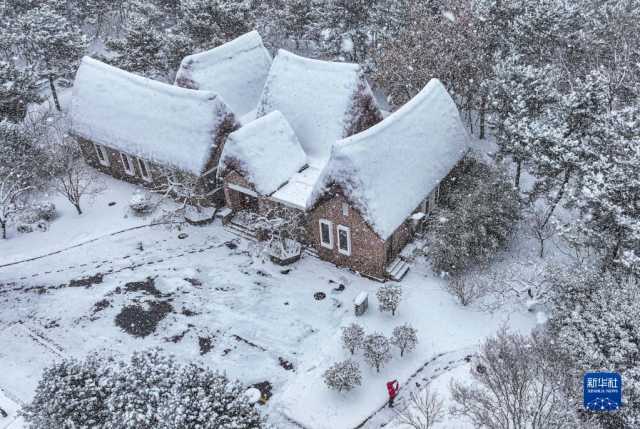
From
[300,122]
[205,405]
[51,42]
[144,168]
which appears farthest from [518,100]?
[51,42]

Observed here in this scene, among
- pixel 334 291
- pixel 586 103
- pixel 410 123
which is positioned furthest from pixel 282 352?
pixel 586 103

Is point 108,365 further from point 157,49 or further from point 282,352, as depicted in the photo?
point 157,49

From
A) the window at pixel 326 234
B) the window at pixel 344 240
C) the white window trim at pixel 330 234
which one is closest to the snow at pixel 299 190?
the white window trim at pixel 330 234

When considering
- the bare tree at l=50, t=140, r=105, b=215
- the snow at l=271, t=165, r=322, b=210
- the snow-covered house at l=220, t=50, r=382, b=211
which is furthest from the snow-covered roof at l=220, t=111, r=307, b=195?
the bare tree at l=50, t=140, r=105, b=215

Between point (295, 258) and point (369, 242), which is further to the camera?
point (295, 258)

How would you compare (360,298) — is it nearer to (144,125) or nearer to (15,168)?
(144,125)

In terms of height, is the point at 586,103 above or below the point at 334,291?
above
